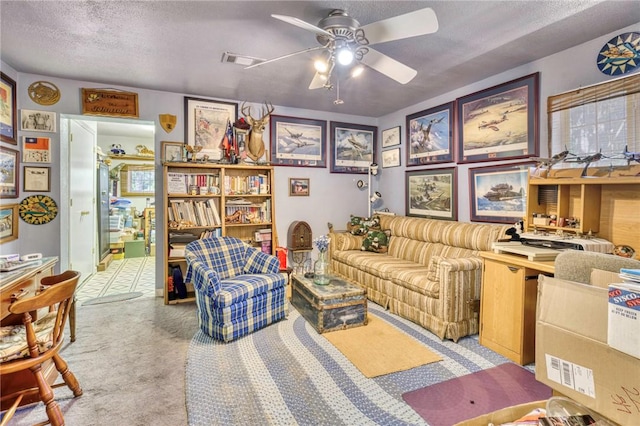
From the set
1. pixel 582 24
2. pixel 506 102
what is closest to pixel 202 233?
pixel 506 102

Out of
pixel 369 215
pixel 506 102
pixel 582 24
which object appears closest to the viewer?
pixel 582 24

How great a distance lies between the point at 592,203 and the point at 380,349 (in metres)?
2.01

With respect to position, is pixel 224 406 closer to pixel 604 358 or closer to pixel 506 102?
pixel 604 358

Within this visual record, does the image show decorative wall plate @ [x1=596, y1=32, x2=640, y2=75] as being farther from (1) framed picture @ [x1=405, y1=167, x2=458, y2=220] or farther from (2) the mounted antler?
(2) the mounted antler

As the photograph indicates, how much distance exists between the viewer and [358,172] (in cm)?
526

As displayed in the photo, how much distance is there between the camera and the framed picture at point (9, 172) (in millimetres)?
3170

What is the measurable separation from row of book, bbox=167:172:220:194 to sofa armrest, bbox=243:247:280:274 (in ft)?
3.77

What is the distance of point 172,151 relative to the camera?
13.3 feet

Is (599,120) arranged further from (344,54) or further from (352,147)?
(352,147)

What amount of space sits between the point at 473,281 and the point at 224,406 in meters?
2.26

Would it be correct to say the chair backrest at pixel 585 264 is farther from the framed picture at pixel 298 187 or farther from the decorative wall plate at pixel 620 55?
the framed picture at pixel 298 187

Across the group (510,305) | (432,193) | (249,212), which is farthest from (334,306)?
(432,193)

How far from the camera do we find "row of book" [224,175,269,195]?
427 cm

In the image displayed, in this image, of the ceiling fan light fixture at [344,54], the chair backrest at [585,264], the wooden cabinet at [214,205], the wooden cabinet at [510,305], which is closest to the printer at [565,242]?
the wooden cabinet at [510,305]
